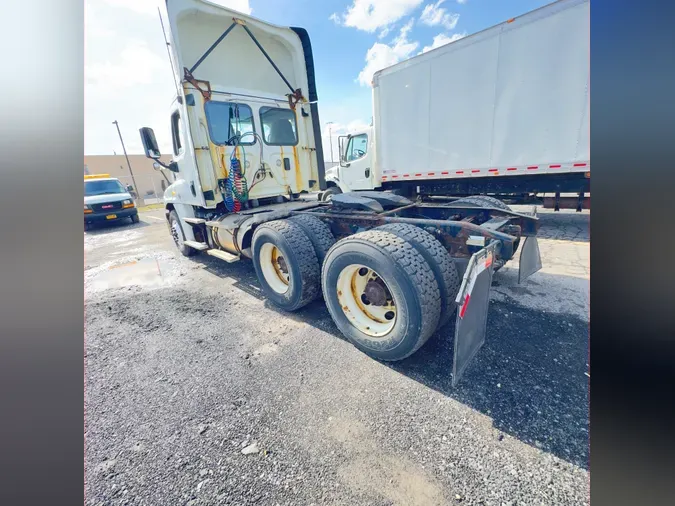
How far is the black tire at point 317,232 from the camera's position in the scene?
3815 millimetres

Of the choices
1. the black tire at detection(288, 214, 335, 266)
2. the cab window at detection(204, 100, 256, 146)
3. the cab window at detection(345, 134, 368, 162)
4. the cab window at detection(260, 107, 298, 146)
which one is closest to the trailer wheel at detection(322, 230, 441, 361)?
the black tire at detection(288, 214, 335, 266)

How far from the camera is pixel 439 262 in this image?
8.96ft

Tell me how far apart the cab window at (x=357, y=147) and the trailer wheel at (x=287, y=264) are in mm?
6610

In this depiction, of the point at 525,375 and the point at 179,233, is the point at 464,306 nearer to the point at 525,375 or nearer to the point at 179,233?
the point at 525,375

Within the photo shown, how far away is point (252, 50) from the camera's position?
16.9 feet

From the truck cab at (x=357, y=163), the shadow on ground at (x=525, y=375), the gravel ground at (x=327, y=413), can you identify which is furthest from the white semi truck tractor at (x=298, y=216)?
the truck cab at (x=357, y=163)

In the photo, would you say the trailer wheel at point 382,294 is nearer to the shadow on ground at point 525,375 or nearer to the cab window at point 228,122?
the shadow on ground at point 525,375

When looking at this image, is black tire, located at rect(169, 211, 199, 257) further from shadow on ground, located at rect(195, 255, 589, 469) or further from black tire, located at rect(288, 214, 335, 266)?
shadow on ground, located at rect(195, 255, 589, 469)

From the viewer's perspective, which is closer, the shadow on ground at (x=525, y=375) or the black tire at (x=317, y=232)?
the shadow on ground at (x=525, y=375)

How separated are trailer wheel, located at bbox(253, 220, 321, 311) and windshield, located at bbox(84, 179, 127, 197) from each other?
12559mm

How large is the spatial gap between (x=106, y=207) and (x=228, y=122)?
33.5ft
